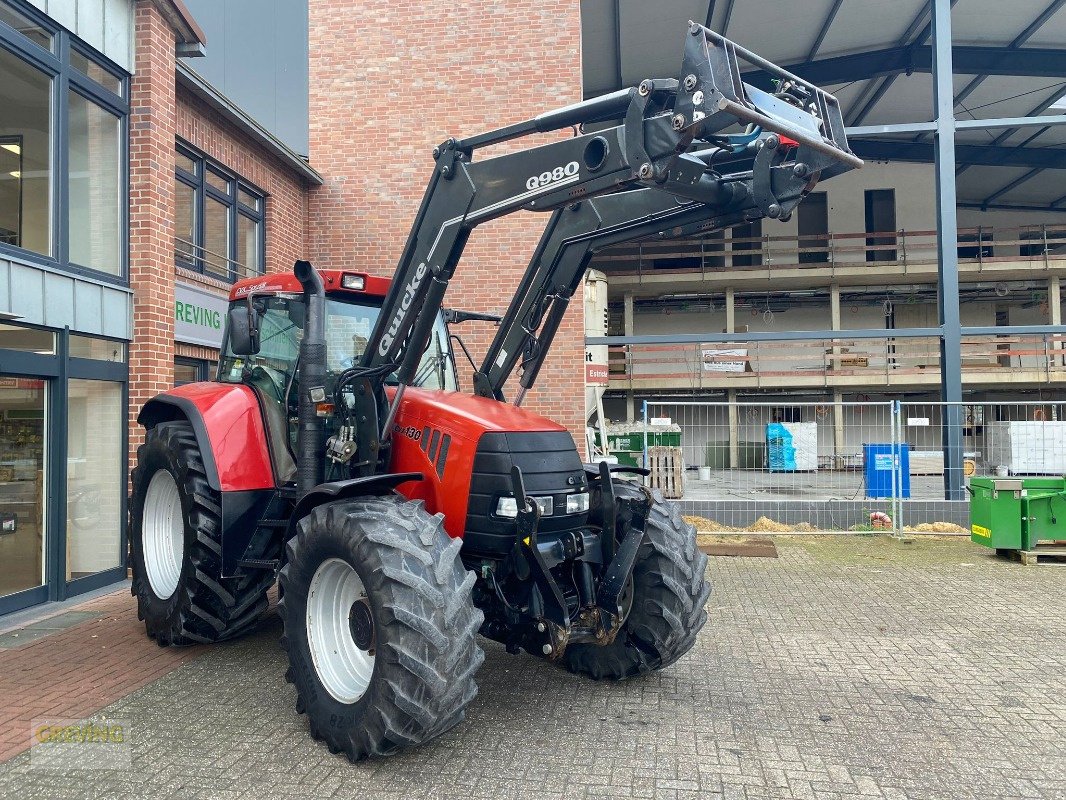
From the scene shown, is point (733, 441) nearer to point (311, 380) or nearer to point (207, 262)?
point (207, 262)

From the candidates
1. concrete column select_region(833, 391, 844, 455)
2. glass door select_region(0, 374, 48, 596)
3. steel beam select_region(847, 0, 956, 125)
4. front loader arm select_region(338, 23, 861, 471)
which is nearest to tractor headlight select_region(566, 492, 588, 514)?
front loader arm select_region(338, 23, 861, 471)

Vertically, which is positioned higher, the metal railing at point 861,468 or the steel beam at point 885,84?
the steel beam at point 885,84

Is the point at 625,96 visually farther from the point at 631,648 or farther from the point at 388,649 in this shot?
the point at 631,648

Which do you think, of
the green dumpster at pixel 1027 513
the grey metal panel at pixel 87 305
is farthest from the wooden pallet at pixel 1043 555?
the grey metal panel at pixel 87 305

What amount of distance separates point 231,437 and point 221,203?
5.90 meters

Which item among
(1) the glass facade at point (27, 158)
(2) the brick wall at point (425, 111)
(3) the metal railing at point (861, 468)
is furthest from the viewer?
(2) the brick wall at point (425, 111)

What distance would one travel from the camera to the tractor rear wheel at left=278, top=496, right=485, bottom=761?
344 centimetres

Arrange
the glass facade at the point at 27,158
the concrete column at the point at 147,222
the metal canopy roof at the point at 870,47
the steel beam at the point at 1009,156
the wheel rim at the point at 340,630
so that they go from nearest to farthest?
the wheel rim at the point at 340,630
the glass facade at the point at 27,158
the concrete column at the point at 147,222
the metal canopy roof at the point at 870,47
the steel beam at the point at 1009,156

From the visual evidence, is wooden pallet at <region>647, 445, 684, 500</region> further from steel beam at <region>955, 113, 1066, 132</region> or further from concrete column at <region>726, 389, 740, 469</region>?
steel beam at <region>955, 113, 1066, 132</region>

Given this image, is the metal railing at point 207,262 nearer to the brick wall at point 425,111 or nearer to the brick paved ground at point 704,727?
the brick wall at point 425,111

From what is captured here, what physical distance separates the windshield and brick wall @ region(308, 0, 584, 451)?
588 cm

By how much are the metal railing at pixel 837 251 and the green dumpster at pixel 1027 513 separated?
17037 millimetres

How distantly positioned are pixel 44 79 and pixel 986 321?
30029 mm

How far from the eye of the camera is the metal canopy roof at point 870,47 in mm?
15289
